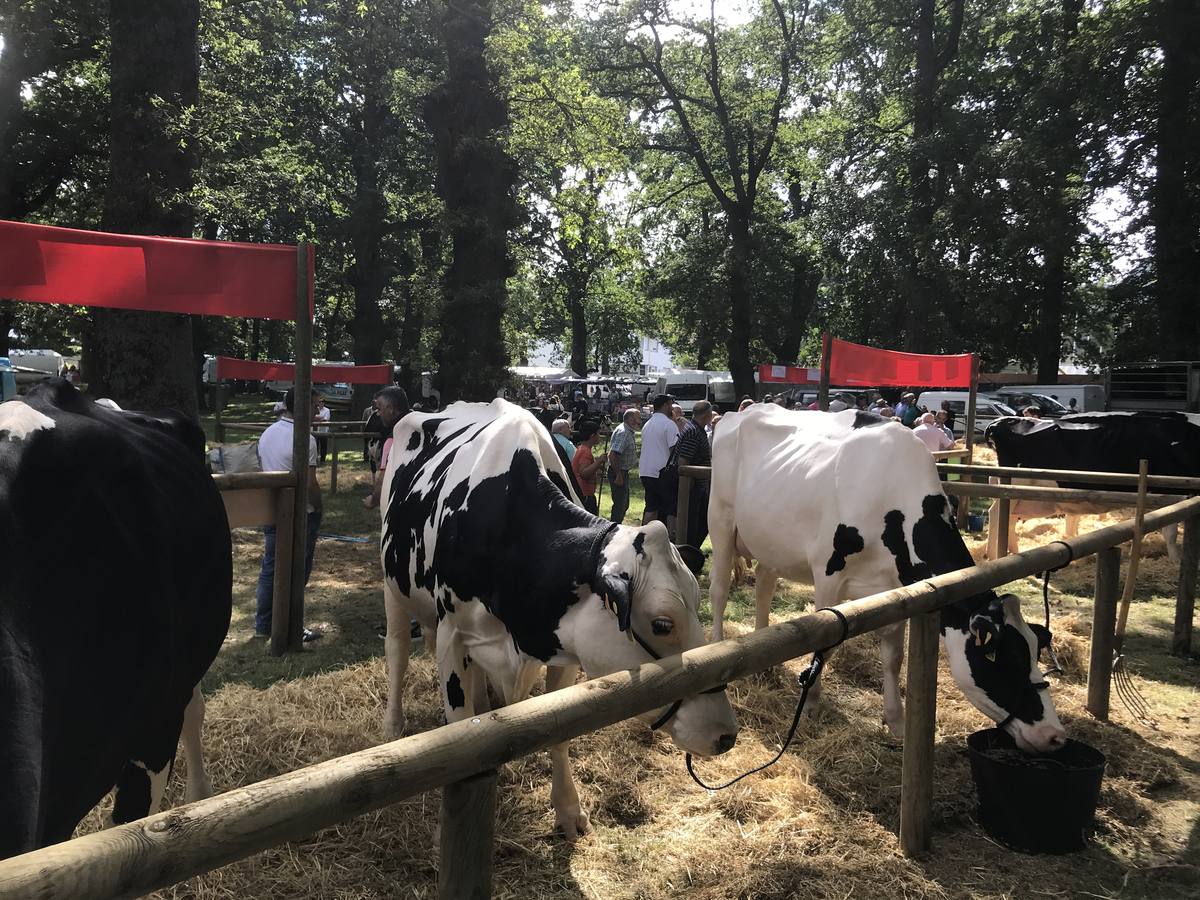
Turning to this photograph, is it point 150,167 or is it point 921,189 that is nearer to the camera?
point 150,167

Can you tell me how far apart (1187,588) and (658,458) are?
5.01 m

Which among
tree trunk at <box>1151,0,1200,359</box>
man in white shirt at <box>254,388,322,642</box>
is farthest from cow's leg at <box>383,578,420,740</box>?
tree trunk at <box>1151,0,1200,359</box>

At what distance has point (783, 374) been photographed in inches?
1085

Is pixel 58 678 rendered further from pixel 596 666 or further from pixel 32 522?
pixel 596 666

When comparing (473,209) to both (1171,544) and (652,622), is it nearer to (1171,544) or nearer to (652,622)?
(1171,544)

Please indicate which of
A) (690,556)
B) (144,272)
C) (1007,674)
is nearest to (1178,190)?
(1007,674)

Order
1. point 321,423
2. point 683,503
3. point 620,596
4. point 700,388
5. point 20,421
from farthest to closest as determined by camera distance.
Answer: point 700,388
point 321,423
point 683,503
point 620,596
point 20,421

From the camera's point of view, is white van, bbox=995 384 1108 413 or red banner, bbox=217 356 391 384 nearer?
red banner, bbox=217 356 391 384

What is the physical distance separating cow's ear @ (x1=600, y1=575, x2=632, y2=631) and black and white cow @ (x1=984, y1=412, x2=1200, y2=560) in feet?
27.4

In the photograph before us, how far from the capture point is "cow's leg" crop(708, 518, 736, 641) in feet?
20.2

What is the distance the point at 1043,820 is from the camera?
3320mm

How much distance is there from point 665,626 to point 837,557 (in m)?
2.46

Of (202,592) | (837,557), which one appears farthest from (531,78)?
(202,592)

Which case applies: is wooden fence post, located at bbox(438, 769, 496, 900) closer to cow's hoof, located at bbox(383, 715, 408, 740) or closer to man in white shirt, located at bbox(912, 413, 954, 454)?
cow's hoof, located at bbox(383, 715, 408, 740)
